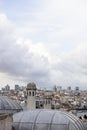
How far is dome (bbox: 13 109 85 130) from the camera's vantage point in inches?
1072

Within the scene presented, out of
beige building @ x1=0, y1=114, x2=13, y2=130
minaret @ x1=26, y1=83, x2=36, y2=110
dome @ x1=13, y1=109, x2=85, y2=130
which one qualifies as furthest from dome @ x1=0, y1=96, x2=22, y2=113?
minaret @ x1=26, y1=83, x2=36, y2=110

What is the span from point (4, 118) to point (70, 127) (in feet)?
15.0

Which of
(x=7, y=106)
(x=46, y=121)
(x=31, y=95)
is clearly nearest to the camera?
(x=46, y=121)

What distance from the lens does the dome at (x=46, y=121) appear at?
27.2 metres

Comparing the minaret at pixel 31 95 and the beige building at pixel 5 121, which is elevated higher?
the minaret at pixel 31 95

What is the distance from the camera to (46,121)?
27578mm

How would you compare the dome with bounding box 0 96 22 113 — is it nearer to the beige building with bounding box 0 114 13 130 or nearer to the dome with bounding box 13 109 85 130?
the dome with bounding box 13 109 85 130

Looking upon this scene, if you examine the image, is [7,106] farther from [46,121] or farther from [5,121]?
[5,121]

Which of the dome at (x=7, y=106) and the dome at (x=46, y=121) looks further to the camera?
the dome at (x=7, y=106)

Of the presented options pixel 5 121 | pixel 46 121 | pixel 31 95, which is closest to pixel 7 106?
pixel 46 121

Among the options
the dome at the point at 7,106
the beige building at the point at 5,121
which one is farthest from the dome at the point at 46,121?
the dome at the point at 7,106

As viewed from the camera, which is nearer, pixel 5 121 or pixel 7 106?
pixel 5 121

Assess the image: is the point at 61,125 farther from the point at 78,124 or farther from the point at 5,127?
the point at 5,127

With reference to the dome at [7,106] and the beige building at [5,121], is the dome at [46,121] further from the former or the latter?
the dome at [7,106]
